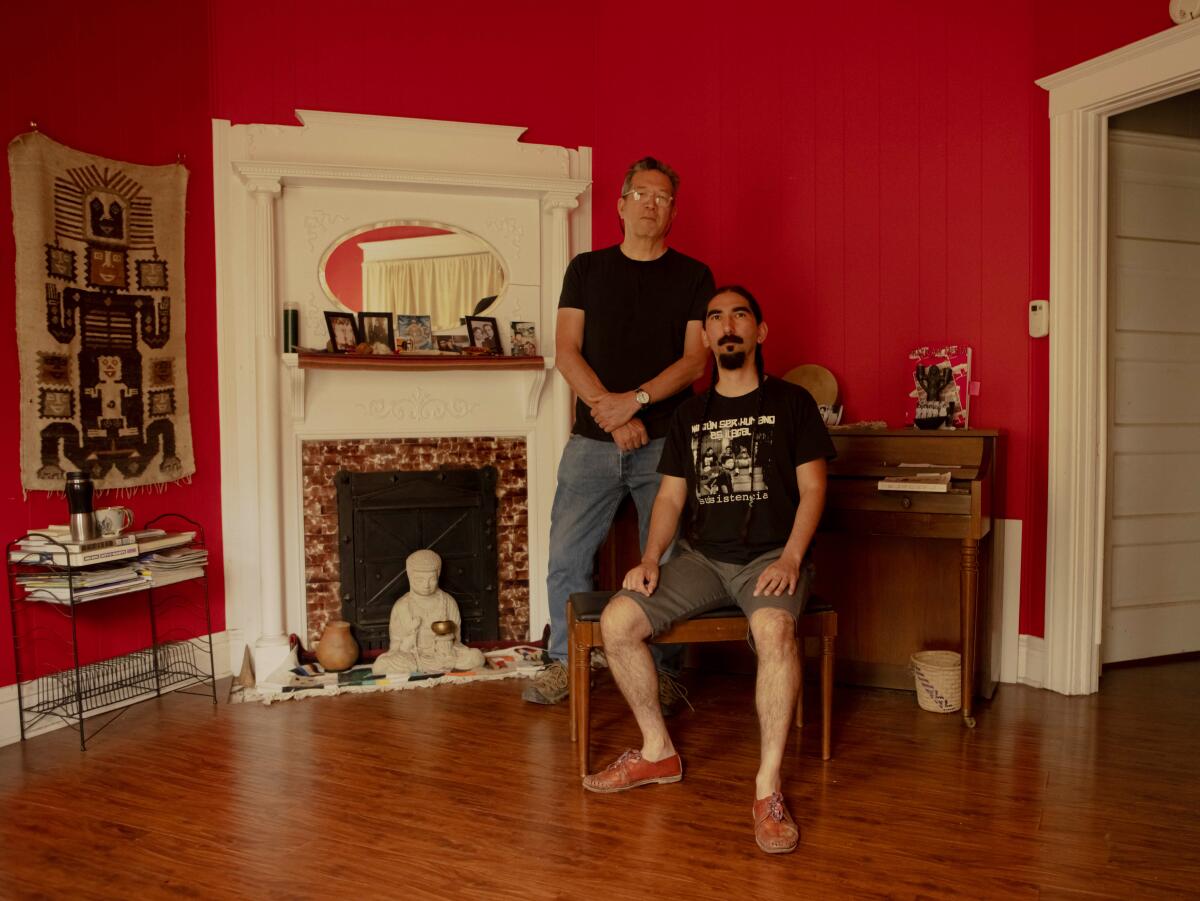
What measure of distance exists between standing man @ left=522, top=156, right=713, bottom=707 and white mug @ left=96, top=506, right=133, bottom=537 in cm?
145

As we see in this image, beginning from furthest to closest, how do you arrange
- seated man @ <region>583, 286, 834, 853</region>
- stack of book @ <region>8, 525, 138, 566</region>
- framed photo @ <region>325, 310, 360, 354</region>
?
framed photo @ <region>325, 310, 360, 354</region> < stack of book @ <region>8, 525, 138, 566</region> < seated man @ <region>583, 286, 834, 853</region>

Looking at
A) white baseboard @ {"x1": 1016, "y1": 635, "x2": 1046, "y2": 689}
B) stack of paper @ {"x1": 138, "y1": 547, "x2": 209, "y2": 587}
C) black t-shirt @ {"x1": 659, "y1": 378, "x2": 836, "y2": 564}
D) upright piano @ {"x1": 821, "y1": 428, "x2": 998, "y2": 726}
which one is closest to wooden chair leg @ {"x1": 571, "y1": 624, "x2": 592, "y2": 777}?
black t-shirt @ {"x1": 659, "y1": 378, "x2": 836, "y2": 564}

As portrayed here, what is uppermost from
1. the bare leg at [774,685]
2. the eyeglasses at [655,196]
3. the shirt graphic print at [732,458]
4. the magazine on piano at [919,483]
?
the eyeglasses at [655,196]

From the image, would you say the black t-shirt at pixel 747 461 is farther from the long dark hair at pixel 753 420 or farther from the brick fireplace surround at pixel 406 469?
the brick fireplace surround at pixel 406 469

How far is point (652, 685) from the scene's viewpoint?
2.54 m

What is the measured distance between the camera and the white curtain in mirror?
3920 mm

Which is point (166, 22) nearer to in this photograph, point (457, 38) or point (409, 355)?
point (457, 38)

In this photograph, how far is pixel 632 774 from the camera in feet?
8.30

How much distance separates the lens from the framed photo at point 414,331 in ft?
12.8

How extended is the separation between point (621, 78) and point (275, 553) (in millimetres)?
2507

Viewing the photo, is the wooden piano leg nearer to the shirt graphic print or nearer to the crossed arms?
the shirt graphic print

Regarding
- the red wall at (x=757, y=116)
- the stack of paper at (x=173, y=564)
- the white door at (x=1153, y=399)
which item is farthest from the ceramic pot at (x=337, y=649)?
the white door at (x=1153, y=399)

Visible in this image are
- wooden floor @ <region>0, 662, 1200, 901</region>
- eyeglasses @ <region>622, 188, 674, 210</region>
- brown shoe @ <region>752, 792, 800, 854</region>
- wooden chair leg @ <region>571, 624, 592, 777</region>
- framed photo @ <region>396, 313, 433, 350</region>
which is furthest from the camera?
framed photo @ <region>396, 313, 433, 350</region>

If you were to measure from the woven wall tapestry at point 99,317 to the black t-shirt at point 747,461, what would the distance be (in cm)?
200
